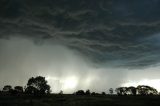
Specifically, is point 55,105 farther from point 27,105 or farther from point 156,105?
point 156,105

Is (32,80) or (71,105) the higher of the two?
(32,80)

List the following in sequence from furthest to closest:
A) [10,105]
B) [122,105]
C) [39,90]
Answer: [39,90] < [122,105] < [10,105]

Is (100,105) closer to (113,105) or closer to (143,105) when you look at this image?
(113,105)

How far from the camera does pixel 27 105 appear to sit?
106 meters

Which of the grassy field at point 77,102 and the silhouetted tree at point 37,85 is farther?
the silhouetted tree at point 37,85

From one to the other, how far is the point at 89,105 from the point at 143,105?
26107 mm

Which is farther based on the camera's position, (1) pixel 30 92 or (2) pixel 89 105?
(1) pixel 30 92

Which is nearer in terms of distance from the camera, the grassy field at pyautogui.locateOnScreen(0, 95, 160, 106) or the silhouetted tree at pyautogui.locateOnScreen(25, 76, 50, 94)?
the grassy field at pyautogui.locateOnScreen(0, 95, 160, 106)

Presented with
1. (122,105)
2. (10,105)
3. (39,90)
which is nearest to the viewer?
(10,105)

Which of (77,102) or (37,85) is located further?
(37,85)

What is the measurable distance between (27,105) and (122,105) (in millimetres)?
45556

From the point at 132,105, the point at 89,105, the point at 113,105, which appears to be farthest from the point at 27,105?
the point at 132,105

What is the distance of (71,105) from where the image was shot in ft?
351

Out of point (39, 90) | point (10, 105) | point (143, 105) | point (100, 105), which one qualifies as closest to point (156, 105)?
point (143, 105)
